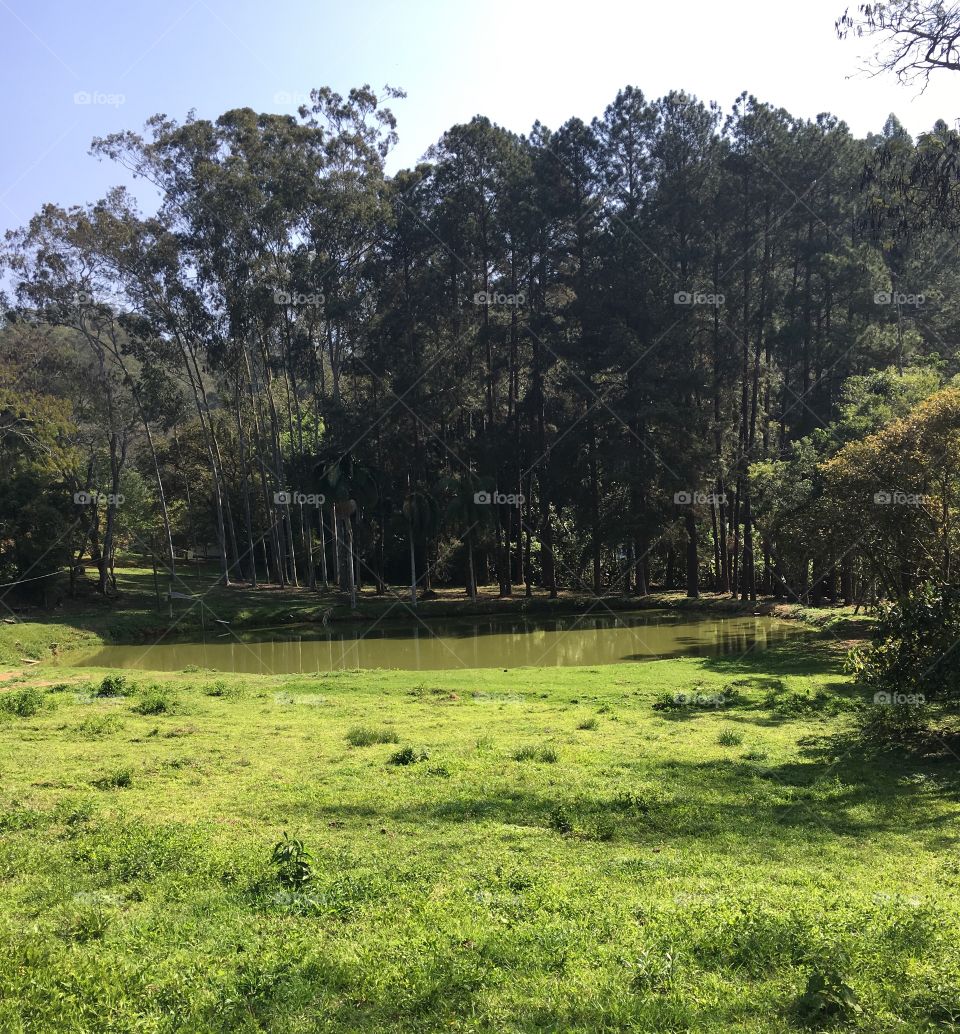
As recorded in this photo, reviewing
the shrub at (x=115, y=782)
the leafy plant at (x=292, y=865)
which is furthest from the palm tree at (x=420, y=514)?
the leafy plant at (x=292, y=865)

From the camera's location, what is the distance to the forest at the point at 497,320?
4069 centimetres

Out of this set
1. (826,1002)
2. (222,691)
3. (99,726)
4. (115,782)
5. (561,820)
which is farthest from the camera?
(222,691)

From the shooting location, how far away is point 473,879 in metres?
7.16

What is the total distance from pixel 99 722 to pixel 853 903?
13.2m

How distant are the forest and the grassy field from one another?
89.2ft

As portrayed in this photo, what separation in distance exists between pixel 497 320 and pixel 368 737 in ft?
121

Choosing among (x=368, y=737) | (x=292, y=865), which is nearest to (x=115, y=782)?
(x=368, y=737)

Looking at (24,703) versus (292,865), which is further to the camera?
(24,703)

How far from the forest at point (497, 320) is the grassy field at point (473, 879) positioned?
1071 inches

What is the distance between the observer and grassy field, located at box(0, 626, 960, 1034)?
4934mm

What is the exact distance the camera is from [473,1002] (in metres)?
4.95

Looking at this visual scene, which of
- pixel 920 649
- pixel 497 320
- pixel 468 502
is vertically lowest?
pixel 920 649

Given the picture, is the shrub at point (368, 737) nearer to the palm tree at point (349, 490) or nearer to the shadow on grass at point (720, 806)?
the shadow on grass at point (720, 806)

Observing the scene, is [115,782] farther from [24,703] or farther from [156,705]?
[24,703]
